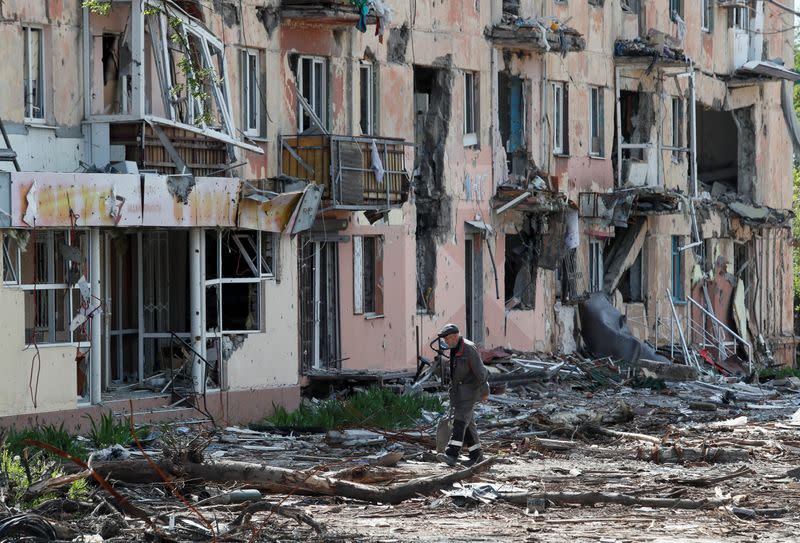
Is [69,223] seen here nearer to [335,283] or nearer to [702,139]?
[335,283]

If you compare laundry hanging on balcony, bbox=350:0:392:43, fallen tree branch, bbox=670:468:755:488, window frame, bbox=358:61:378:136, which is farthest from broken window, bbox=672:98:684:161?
fallen tree branch, bbox=670:468:755:488

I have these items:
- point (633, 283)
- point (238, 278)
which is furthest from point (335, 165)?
point (633, 283)

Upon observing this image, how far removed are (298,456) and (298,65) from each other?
10099 mm

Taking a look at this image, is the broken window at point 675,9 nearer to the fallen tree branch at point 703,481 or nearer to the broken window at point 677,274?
the broken window at point 677,274

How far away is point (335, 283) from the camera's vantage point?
97.6 feet

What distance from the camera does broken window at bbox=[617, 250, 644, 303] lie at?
39.9 meters

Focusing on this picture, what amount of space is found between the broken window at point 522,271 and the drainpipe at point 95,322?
13931 mm

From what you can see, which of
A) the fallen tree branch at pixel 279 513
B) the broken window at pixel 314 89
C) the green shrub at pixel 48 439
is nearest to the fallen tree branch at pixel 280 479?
the fallen tree branch at pixel 279 513

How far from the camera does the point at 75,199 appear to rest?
22609mm

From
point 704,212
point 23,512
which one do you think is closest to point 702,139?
point 704,212

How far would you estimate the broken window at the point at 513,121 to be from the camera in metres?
35.2

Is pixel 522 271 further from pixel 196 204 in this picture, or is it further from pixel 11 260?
pixel 11 260

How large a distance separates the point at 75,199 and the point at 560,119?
1639cm

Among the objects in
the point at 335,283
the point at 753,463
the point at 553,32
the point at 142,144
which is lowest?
the point at 753,463
